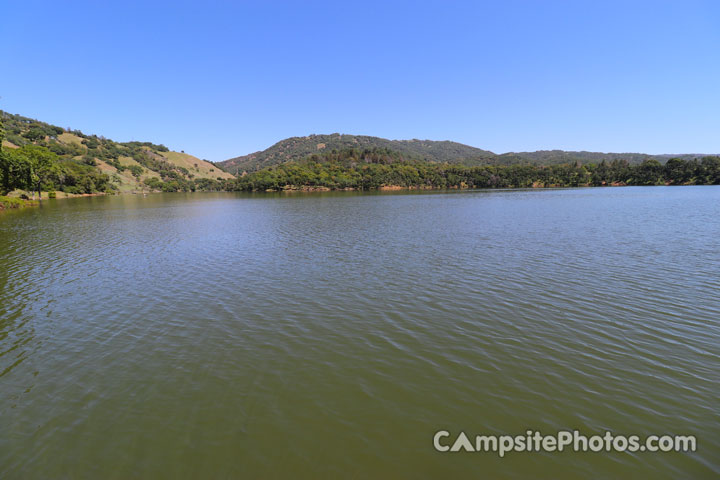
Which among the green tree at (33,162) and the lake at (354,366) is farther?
the green tree at (33,162)

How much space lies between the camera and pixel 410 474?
6.01 metres

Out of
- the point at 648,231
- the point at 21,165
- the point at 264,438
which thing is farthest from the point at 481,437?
the point at 21,165

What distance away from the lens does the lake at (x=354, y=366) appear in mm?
6492

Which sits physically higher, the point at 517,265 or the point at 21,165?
the point at 21,165

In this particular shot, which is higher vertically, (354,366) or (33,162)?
(33,162)

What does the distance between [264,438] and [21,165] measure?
102179 millimetres

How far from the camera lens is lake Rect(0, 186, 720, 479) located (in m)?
6.49

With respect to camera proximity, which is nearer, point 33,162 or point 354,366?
point 354,366

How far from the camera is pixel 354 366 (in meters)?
9.77

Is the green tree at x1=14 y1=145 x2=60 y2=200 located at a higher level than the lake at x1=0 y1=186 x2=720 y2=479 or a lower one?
higher

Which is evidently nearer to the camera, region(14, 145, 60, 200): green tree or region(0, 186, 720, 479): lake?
region(0, 186, 720, 479): lake

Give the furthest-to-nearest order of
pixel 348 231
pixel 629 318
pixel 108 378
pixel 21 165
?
1. pixel 21 165
2. pixel 348 231
3. pixel 629 318
4. pixel 108 378

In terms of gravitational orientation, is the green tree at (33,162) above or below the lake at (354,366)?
above

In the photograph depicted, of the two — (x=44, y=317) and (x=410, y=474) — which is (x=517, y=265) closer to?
(x=410, y=474)
